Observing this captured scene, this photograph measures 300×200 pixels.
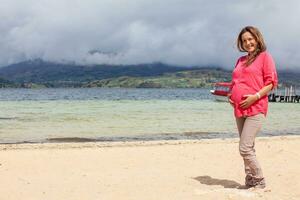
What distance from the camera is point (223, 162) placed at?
11688mm

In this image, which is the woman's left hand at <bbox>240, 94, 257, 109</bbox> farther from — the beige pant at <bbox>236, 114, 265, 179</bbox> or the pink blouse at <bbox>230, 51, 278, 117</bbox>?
the beige pant at <bbox>236, 114, 265, 179</bbox>

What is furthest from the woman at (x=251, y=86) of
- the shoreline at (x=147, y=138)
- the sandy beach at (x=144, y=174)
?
the shoreline at (x=147, y=138)

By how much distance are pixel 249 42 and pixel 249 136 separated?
4.86ft

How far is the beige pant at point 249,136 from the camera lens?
7.49 metres

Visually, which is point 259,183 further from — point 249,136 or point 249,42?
point 249,42

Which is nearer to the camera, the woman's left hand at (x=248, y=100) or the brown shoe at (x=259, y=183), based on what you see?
the woman's left hand at (x=248, y=100)

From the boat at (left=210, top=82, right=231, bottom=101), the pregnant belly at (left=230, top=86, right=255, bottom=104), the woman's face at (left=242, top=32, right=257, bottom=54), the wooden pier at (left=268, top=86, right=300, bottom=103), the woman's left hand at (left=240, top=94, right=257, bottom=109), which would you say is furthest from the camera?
the wooden pier at (left=268, top=86, right=300, bottom=103)

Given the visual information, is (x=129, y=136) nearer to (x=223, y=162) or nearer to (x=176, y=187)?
(x=223, y=162)

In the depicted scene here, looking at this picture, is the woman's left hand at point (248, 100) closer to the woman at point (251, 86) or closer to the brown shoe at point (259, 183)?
the woman at point (251, 86)

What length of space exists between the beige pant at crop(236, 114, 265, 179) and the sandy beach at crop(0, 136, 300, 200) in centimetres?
44

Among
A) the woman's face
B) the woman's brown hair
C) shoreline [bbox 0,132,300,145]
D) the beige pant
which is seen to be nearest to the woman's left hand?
the beige pant

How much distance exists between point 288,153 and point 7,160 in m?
7.34

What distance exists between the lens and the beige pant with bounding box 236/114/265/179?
7.49 m

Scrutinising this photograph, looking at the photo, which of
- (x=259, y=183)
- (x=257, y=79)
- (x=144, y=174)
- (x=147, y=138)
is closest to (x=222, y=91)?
(x=147, y=138)
